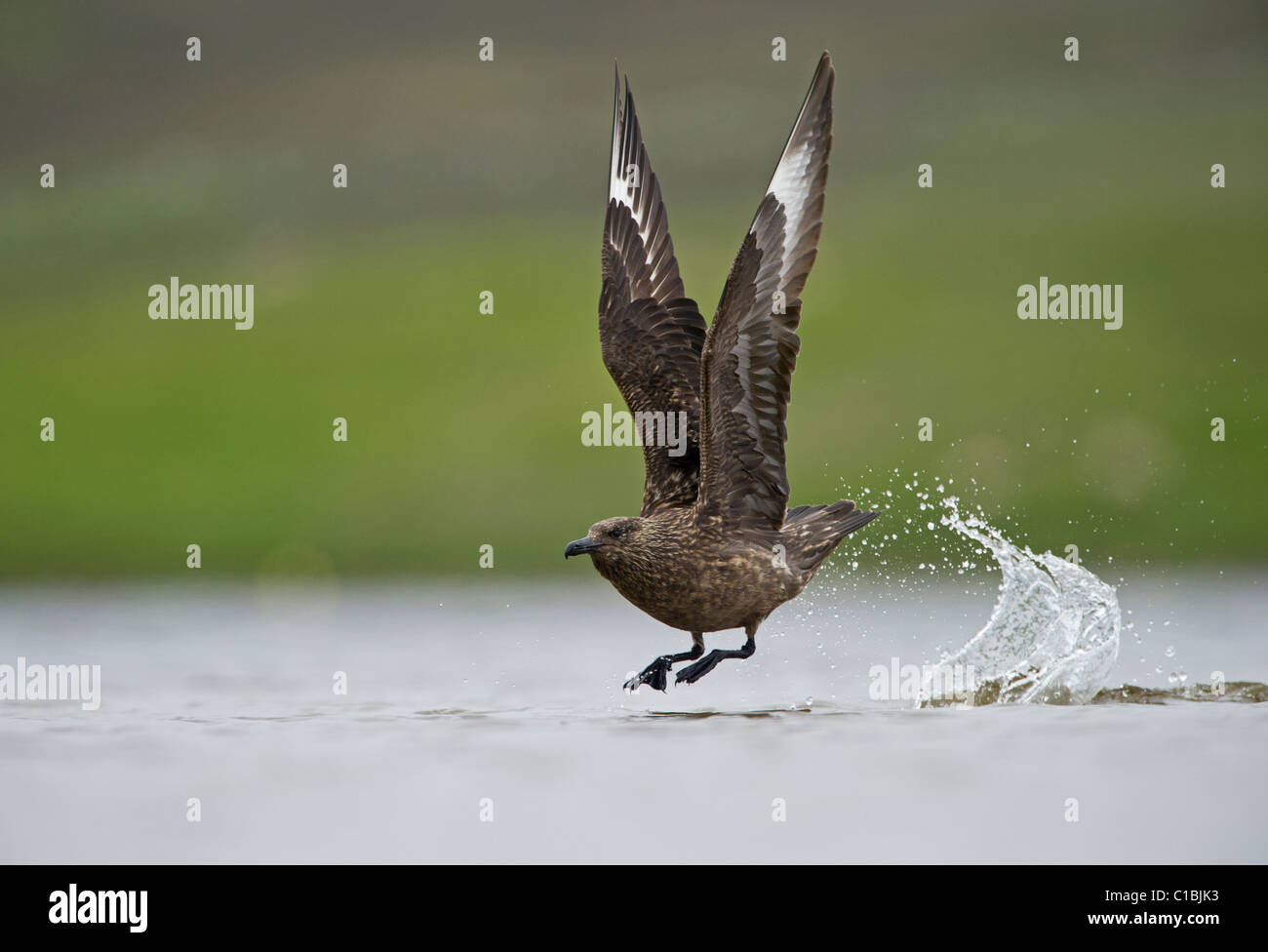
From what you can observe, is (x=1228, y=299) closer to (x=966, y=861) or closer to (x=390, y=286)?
(x=390, y=286)

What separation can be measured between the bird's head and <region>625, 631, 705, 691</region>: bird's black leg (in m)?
0.77

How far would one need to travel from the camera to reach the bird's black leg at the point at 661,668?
28.2 feet

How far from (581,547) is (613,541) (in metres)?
0.20

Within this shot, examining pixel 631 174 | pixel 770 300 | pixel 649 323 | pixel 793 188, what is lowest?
pixel 770 300

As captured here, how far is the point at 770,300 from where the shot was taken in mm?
7512

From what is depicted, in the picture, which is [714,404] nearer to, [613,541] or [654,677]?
[613,541]

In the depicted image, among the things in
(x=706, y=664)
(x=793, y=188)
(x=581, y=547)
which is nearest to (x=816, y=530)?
(x=706, y=664)

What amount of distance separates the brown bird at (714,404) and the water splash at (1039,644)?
106 centimetres
